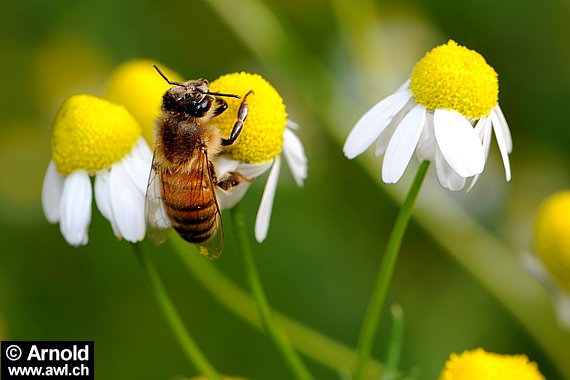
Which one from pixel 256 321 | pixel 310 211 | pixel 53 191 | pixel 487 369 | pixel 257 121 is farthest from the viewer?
pixel 310 211

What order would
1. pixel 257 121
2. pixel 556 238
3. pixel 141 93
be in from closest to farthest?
pixel 257 121 < pixel 141 93 < pixel 556 238

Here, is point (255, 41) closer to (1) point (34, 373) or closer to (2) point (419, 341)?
(2) point (419, 341)

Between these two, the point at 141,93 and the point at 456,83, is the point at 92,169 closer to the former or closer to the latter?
the point at 141,93

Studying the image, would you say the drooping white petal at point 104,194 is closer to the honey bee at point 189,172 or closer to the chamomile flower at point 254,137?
the honey bee at point 189,172

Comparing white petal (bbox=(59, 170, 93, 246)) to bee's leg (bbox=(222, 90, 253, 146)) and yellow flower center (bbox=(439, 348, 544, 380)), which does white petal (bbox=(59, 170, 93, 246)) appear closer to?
bee's leg (bbox=(222, 90, 253, 146))

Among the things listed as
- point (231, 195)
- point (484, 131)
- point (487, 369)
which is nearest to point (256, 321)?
point (231, 195)
